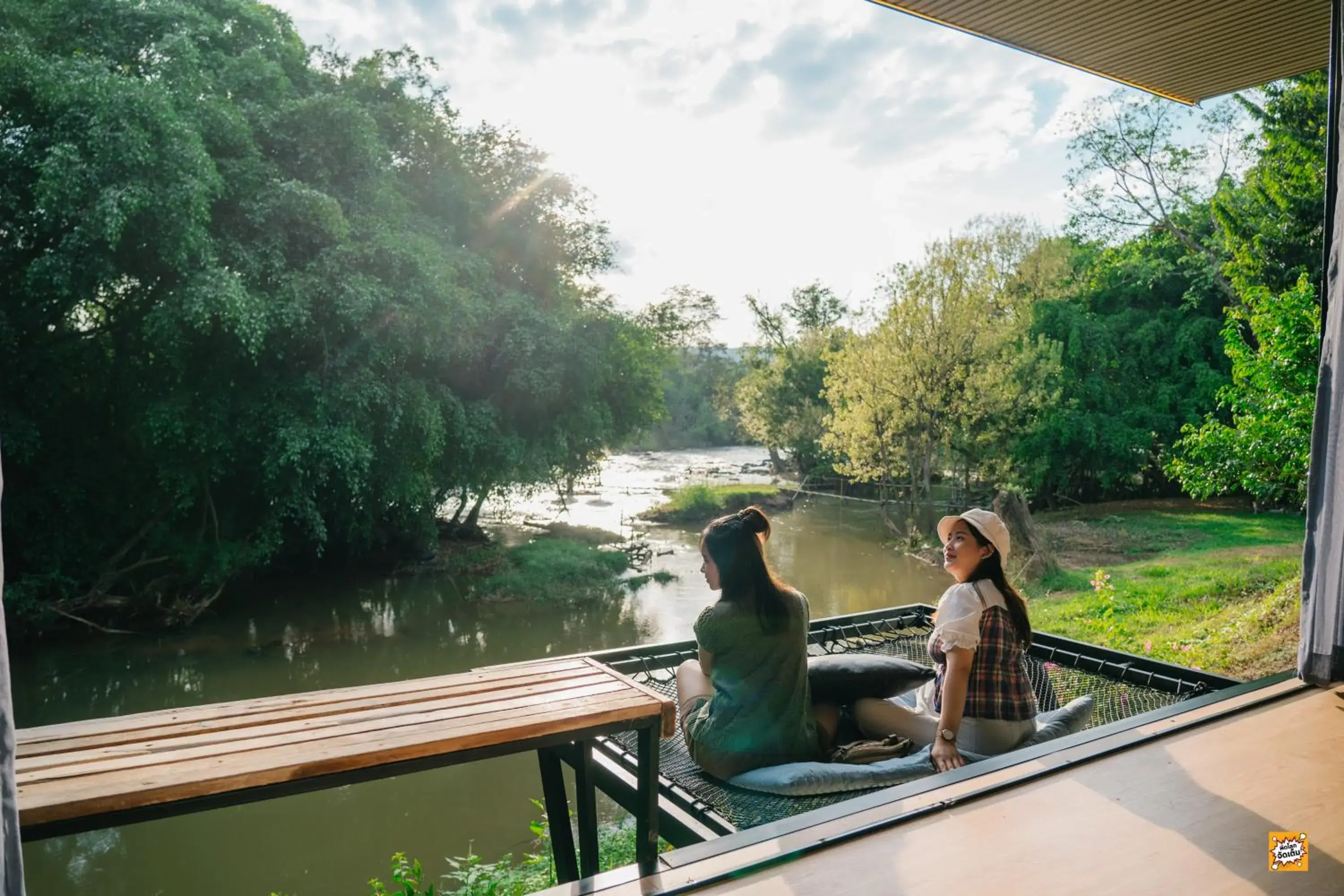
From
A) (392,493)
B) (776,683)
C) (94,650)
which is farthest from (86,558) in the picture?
(776,683)

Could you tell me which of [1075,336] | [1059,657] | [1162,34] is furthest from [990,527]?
[1075,336]

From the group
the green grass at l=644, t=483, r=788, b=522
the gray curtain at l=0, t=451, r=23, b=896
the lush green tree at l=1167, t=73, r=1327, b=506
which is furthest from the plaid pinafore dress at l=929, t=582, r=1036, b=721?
the green grass at l=644, t=483, r=788, b=522

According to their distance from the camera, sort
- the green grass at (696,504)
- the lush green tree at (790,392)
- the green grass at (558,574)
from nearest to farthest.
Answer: the green grass at (558,574)
the green grass at (696,504)
the lush green tree at (790,392)

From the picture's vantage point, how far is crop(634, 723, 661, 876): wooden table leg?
1.69 m

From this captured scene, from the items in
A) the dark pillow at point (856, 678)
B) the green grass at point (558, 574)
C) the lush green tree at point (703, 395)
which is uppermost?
the lush green tree at point (703, 395)

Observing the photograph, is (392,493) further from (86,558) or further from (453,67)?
(453,67)

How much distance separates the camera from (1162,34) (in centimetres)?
287

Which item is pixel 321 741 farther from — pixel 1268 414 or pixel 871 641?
pixel 1268 414

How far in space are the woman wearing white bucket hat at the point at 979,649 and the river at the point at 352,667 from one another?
12.6 ft

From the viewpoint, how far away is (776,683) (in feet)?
7.20

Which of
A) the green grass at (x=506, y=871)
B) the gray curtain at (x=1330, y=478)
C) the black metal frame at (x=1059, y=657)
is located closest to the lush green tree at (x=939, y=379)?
the green grass at (x=506, y=871)

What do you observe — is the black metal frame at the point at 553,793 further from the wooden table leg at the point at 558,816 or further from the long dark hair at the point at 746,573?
the long dark hair at the point at 746,573

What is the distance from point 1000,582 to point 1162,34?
6.56ft

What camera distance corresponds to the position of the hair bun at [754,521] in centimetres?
218
